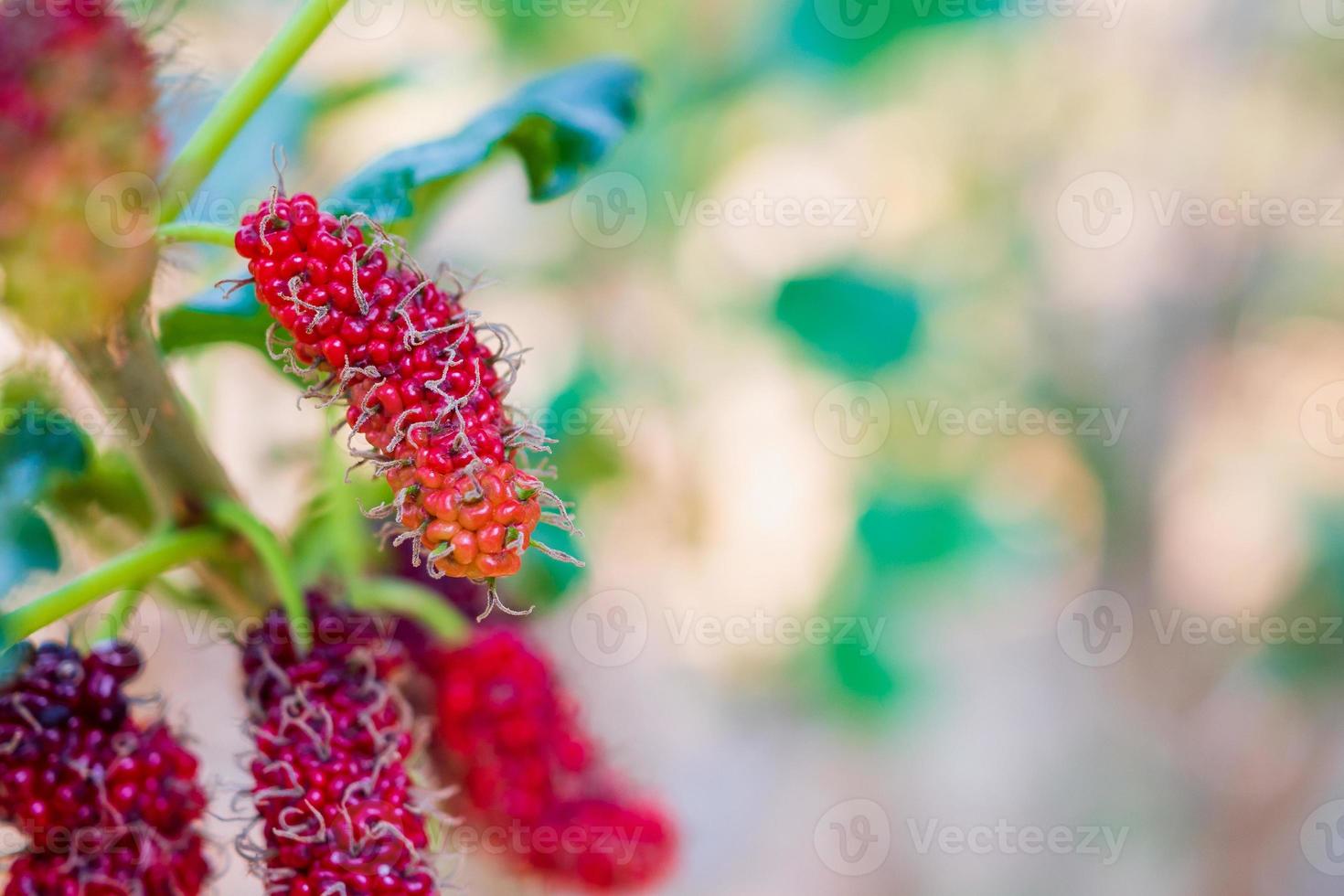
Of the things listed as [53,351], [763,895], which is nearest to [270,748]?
[53,351]

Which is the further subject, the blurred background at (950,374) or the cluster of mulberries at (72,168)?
the blurred background at (950,374)

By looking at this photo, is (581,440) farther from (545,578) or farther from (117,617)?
(117,617)

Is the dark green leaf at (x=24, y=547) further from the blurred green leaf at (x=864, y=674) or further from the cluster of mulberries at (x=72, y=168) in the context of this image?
the blurred green leaf at (x=864, y=674)

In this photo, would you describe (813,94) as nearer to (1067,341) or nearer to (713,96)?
(713,96)

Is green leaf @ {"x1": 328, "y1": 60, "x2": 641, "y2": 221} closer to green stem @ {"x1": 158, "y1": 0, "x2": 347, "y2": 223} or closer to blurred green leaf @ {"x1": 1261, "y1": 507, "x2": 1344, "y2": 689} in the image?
green stem @ {"x1": 158, "y1": 0, "x2": 347, "y2": 223}

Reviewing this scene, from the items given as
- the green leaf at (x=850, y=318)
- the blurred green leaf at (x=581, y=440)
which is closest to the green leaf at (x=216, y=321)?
the blurred green leaf at (x=581, y=440)
